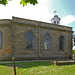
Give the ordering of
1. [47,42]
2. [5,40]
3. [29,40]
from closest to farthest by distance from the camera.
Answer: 1. [5,40]
2. [29,40]
3. [47,42]

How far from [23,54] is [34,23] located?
6298 millimetres

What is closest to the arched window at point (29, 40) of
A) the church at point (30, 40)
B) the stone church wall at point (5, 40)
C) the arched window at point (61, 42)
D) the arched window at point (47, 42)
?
the church at point (30, 40)

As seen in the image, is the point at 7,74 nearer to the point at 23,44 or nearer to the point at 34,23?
the point at 23,44

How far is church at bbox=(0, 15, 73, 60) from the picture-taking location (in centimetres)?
1254

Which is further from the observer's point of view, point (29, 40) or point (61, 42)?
point (61, 42)

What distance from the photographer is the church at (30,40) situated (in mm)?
12539

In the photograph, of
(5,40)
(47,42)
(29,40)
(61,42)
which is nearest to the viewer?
(5,40)

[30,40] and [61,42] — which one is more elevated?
[30,40]

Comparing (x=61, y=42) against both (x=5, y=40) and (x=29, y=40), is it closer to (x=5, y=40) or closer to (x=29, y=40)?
(x=29, y=40)

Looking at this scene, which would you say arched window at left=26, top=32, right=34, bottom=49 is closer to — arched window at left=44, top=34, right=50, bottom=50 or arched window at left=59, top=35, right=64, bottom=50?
arched window at left=44, top=34, right=50, bottom=50

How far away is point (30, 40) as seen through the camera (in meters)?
13.7

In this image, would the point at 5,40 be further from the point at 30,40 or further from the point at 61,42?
the point at 61,42

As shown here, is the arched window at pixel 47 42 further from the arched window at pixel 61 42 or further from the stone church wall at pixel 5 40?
the stone church wall at pixel 5 40

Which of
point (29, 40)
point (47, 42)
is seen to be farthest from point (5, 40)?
point (47, 42)
